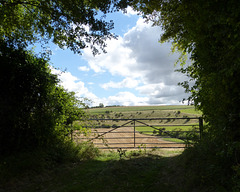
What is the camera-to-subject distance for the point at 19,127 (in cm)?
551

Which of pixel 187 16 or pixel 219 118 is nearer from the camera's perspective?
pixel 219 118

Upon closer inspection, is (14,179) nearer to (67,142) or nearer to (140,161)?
(67,142)

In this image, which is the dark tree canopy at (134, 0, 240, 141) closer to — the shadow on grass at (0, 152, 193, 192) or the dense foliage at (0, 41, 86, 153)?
the shadow on grass at (0, 152, 193, 192)

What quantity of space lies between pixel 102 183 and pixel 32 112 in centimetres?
338

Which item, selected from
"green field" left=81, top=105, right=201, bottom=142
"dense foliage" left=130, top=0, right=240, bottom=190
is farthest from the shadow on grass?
"green field" left=81, top=105, right=201, bottom=142

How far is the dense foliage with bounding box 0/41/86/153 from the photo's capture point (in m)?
5.27

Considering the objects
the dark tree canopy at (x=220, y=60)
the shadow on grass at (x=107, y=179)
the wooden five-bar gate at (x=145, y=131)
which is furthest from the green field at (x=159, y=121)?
the shadow on grass at (x=107, y=179)

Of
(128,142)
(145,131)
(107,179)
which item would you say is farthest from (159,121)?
(107,179)

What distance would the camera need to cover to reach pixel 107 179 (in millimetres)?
4500

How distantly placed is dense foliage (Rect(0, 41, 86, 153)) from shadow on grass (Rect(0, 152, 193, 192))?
1259 mm

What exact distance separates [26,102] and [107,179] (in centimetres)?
363

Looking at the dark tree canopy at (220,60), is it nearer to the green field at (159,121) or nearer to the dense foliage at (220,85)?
the dense foliage at (220,85)

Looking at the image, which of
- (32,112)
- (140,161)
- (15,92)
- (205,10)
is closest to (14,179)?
(32,112)

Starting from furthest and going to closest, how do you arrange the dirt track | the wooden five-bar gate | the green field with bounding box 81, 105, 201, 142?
the green field with bounding box 81, 105, 201, 142 < the dirt track < the wooden five-bar gate
